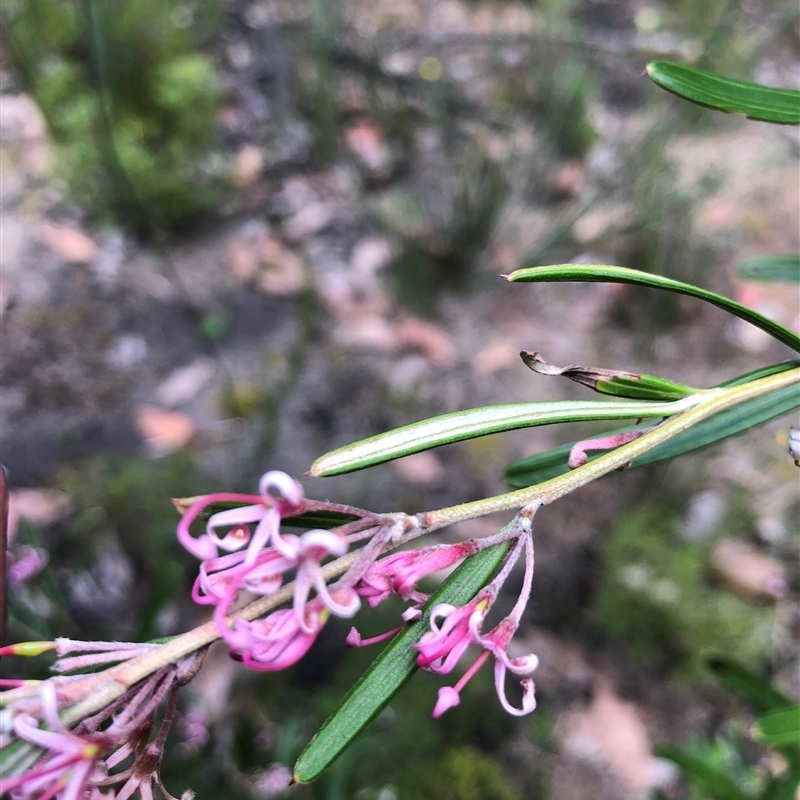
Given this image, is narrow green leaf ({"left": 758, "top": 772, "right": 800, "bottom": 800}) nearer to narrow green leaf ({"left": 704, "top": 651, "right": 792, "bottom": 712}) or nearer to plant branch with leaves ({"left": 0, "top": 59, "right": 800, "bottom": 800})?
narrow green leaf ({"left": 704, "top": 651, "right": 792, "bottom": 712})

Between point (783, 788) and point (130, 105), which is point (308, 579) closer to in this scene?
point (783, 788)

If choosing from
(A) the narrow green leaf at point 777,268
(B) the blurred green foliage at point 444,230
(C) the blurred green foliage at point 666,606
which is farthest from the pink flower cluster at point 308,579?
(B) the blurred green foliage at point 444,230

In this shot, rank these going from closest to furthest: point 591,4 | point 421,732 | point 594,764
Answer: point 421,732
point 594,764
point 591,4

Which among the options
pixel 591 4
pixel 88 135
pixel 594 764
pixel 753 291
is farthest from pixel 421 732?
pixel 591 4

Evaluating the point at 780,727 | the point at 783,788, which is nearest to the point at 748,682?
the point at 783,788

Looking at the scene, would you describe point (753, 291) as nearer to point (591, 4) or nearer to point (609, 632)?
point (609, 632)

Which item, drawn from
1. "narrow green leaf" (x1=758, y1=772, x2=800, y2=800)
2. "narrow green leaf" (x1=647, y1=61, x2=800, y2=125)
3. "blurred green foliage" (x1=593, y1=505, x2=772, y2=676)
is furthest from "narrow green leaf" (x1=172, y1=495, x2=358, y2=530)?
"blurred green foliage" (x1=593, y1=505, x2=772, y2=676)

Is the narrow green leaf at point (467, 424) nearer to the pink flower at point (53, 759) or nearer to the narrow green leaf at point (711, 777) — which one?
the pink flower at point (53, 759)
